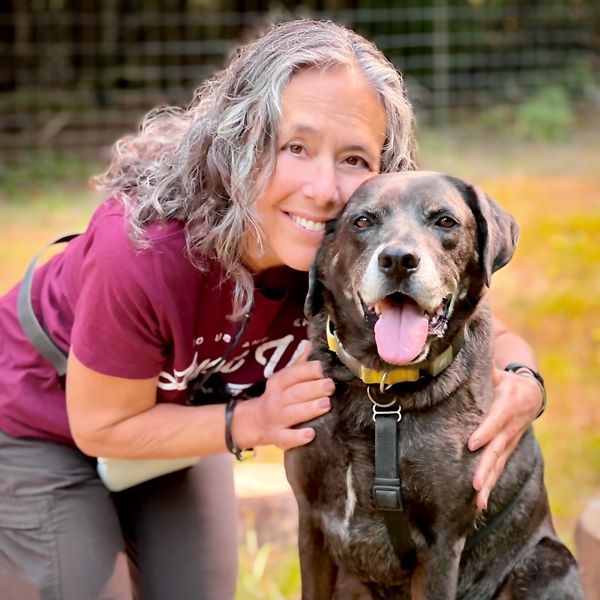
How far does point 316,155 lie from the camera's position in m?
2.55

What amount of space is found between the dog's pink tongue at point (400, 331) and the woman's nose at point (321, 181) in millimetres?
299

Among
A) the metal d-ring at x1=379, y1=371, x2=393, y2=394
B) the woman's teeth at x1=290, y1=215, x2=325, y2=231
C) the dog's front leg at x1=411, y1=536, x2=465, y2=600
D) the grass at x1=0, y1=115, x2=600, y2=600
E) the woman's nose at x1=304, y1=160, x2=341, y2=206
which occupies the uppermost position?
the woman's nose at x1=304, y1=160, x2=341, y2=206

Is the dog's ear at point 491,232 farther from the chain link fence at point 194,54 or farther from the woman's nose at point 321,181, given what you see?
the chain link fence at point 194,54

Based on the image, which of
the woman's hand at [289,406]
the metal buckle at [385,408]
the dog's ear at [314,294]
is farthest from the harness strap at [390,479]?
the dog's ear at [314,294]

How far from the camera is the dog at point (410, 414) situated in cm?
247

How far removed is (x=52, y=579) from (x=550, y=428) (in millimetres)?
2446

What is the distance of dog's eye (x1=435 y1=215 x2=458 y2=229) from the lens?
2.54 meters

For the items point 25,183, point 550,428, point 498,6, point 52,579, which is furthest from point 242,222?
point 498,6

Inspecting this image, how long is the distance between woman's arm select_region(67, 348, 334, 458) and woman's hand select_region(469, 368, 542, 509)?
0.38 meters

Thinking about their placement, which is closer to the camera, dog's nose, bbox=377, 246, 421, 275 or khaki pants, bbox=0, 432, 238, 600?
dog's nose, bbox=377, 246, 421, 275

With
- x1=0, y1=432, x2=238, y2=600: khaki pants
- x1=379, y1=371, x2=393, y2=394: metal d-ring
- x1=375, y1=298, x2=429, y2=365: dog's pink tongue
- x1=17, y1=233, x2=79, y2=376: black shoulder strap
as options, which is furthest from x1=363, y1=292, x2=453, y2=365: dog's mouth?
x1=0, y1=432, x2=238, y2=600: khaki pants

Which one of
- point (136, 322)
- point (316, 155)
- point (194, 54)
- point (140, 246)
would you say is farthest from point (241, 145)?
point (194, 54)

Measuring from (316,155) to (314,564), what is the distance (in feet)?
3.34

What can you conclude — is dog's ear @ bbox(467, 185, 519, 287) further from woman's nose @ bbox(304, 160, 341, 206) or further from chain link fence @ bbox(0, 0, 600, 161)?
chain link fence @ bbox(0, 0, 600, 161)
